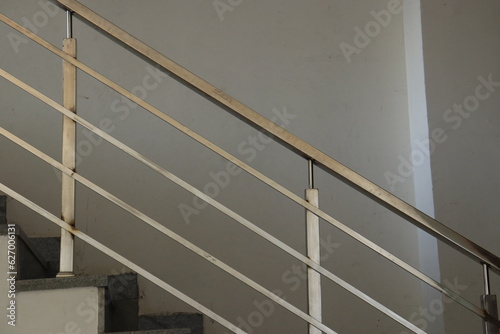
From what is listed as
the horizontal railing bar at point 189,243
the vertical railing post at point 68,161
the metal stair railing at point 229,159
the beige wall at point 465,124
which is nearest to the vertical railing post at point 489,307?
the metal stair railing at point 229,159

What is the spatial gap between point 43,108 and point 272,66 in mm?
1041

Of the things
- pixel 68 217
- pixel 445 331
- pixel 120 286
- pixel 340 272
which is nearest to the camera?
pixel 68 217

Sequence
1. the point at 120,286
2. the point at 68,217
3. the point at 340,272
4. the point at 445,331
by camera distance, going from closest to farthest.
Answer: the point at 68,217
the point at 120,286
the point at 445,331
the point at 340,272

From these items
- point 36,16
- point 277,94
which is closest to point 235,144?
point 277,94

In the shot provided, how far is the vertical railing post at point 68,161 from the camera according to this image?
5.41ft

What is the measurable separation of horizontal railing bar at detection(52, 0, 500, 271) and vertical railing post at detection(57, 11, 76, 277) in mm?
107

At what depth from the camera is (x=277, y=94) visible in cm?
325

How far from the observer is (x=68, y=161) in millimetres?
1678

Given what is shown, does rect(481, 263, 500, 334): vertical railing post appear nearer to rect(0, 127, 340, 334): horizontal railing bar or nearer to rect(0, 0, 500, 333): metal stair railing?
rect(0, 0, 500, 333): metal stair railing

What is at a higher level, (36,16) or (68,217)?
(36,16)

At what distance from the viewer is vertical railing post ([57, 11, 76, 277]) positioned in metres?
1.65

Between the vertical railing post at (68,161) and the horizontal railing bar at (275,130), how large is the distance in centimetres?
11

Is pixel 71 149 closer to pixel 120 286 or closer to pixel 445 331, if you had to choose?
pixel 120 286

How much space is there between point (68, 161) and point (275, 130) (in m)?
0.50
